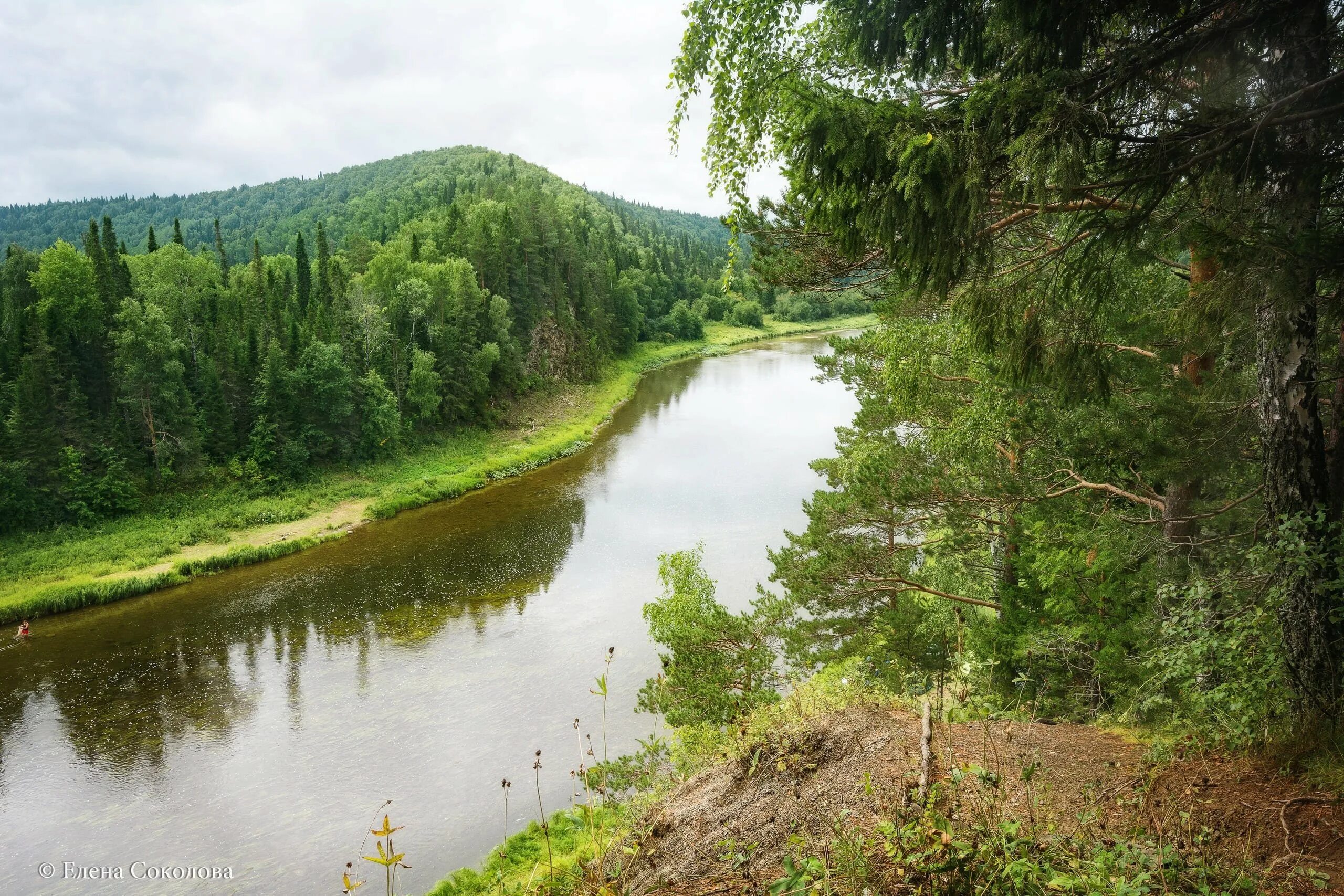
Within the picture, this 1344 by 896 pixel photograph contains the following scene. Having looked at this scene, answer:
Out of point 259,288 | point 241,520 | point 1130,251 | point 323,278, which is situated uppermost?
point 323,278

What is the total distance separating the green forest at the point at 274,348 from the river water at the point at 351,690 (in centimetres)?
816

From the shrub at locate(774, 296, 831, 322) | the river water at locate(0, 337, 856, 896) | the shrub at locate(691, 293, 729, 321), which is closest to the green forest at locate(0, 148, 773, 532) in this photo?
the river water at locate(0, 337, 856, 896)

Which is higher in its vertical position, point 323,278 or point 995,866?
point 323,278

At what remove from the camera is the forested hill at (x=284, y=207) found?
4158 inches

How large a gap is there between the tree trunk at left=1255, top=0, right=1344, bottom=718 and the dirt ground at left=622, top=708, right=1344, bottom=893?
27.0 inches

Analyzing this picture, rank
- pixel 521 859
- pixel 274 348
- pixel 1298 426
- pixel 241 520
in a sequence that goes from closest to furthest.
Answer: pixel 1298 426 < pixel 521 859 < pixel 241 520 < pixel 274 348

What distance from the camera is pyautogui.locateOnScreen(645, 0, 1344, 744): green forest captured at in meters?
3.63

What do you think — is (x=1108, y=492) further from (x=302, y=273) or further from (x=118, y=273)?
(x=302, y=273)

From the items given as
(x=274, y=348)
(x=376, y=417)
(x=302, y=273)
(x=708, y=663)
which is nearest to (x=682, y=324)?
(x=302, y=273)

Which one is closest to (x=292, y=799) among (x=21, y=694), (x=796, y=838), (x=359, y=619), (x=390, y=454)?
(x=359, y=619)

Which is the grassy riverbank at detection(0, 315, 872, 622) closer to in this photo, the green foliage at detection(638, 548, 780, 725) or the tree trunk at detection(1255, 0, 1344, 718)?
the green foliage at detection(638, 548, 780, 725)

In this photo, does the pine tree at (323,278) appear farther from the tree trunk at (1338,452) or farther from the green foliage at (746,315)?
the green foliage at (746,315)

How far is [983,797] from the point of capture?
12.8 ft

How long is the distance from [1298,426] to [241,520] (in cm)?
3453
